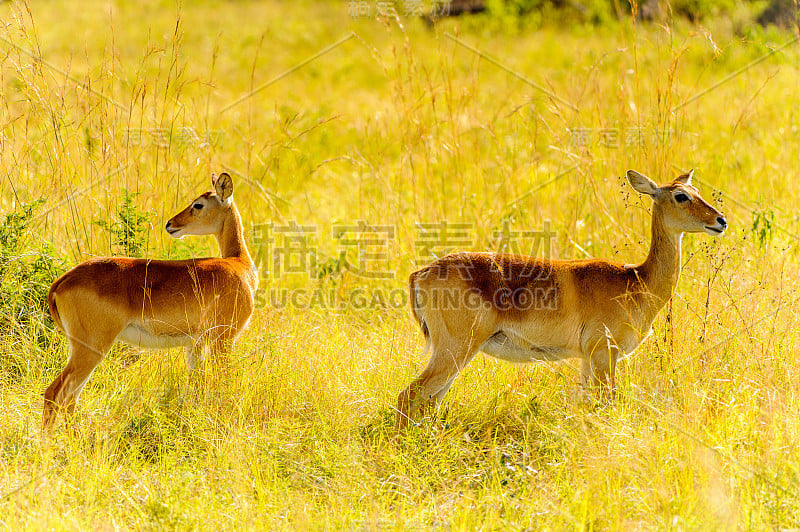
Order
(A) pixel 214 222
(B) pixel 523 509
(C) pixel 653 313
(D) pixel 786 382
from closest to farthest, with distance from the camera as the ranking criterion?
(B) pixel 523 509 < (D) pixel 786 382 < (C) pixel 653 313 < (A) pixel 214 222

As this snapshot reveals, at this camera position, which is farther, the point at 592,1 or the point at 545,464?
the point at 592,1

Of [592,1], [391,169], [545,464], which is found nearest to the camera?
[545,464]

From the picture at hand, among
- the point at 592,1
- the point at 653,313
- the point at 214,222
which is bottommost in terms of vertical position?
the point at 653,313

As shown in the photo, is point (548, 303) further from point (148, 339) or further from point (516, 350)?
point (148, 339)

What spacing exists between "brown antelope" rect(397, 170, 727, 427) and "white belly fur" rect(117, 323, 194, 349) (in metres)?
1.32

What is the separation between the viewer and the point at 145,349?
5062mm

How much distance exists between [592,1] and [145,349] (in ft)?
54.1

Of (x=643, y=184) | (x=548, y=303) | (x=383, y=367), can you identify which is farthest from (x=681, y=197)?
(x=383, y=367)

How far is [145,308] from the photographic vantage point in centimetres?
461

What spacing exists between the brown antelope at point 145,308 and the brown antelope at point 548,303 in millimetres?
1155

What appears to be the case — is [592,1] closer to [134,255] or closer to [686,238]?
[686,238]

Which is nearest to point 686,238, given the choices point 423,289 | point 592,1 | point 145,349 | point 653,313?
point 653,313

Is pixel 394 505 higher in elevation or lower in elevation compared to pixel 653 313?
lower

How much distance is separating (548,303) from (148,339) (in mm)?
2263
